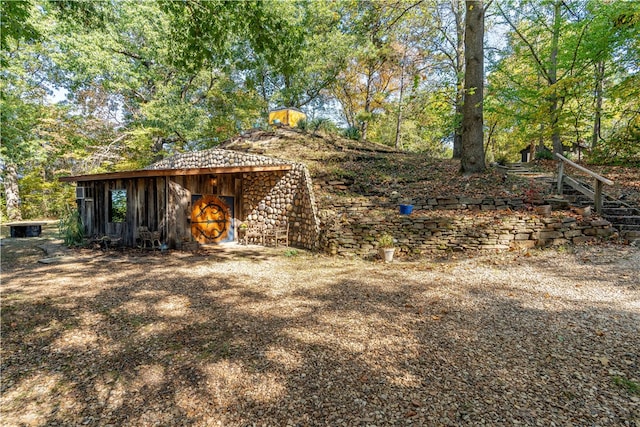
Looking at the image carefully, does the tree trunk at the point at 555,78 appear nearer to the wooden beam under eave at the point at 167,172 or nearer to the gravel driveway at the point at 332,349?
the gravel driveway at the point at 332,349

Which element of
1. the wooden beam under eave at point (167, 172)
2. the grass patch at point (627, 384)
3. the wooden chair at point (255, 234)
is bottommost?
the grass patch at point (627, 384)

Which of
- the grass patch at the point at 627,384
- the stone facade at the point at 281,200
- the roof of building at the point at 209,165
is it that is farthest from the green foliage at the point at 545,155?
the grass patch at the point at 627,384

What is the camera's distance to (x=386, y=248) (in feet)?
22.3

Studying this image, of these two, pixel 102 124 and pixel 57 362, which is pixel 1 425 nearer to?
pixel 57 362

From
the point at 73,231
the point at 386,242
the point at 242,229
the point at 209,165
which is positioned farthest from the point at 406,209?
the point at 73,231

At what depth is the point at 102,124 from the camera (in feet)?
57.2

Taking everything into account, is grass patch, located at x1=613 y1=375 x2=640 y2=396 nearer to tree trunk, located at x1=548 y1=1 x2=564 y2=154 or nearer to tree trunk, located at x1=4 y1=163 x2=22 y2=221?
tree trunk, located at x1=548 y1=1 x2=564 y2=154

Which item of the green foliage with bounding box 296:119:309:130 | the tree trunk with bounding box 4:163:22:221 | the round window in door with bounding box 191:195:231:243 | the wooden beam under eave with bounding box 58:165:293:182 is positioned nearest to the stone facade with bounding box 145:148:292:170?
the wooden beam under eave with bounding box 58:165:293:182

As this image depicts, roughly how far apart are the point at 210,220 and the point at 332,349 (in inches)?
332

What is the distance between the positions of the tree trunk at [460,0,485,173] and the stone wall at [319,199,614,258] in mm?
2572

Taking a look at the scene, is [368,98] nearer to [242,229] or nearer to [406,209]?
[242,229]

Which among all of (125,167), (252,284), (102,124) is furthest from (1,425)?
(102,124)

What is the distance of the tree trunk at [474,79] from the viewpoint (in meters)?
9.05

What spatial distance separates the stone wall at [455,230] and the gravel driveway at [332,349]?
121cm
